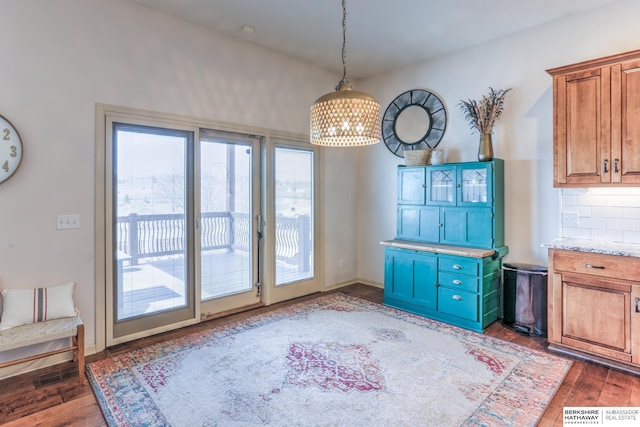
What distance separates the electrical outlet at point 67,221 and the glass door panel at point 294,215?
207 centimetres

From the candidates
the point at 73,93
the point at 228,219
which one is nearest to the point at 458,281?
the point at 228,219

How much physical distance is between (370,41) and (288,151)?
160 centimetres

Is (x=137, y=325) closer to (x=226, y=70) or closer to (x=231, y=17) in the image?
(x=226, y=70)

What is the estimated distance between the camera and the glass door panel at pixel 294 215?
4.42 metres

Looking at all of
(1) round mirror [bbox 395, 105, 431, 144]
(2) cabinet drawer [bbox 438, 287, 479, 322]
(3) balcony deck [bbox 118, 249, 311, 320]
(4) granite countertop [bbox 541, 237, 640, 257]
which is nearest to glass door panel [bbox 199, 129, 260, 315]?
(3) balcony deck [bbox 118, 249, 311, 320]

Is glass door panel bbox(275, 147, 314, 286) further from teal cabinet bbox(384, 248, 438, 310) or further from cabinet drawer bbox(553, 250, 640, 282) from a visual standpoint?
cabinet drawer bbox(553, 250, 640, 282)

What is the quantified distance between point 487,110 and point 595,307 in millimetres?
2119

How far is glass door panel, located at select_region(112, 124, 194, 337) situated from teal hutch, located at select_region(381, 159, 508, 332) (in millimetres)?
2374

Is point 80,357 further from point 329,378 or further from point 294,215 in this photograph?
point 294,215

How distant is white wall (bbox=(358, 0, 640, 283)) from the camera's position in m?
3.23

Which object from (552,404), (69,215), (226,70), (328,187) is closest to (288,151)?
(328,187)

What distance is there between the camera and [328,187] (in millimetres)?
4949

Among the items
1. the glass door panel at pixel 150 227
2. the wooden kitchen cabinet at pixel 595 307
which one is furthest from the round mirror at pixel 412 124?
the glass door panel at pixel 150 227

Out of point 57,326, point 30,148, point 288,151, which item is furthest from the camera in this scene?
point 288,151
